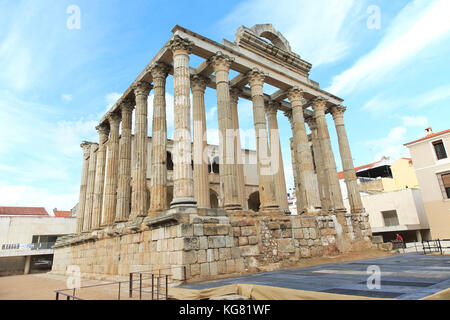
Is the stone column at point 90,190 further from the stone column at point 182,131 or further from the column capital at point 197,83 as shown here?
the stone column at point 182,131

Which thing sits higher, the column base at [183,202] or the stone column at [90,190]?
the stone column at [90,190]

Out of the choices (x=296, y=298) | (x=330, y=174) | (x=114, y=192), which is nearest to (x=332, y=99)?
(x=330, y=174)

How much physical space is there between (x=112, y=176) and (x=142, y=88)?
5.81 metres

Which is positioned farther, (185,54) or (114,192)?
(114,192)

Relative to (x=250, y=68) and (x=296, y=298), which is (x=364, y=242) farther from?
(x=296, y=298)

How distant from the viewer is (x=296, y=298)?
16.1 feet

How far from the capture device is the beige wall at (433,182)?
22.3 meters

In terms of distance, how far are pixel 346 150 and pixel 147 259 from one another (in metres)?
14.8

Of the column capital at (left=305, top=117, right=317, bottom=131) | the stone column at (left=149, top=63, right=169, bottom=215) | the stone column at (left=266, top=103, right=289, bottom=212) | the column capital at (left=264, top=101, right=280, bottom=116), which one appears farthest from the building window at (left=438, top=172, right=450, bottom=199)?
the stone column at (left=149, top=63, right=169, bottom=215)

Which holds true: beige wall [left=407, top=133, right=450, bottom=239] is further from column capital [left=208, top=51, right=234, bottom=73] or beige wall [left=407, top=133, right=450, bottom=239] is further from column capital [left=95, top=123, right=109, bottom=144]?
column capital [left=95, top=123, right=109, bottom=144]

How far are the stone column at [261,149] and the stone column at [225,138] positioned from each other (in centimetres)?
156

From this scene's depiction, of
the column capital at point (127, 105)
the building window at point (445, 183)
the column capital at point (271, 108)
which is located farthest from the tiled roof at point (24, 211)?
the building window at point (445, 183)
